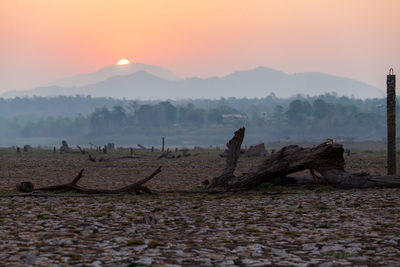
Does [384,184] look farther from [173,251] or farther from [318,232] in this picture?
[173,251]

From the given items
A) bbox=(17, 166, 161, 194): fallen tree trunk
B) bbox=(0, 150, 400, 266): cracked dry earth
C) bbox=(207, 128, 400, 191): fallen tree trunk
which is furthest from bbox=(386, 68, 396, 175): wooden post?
bbox=(17, 166, 161, 194): fallen tree trunk

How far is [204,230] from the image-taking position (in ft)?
47.0

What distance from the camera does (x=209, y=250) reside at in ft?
38.8

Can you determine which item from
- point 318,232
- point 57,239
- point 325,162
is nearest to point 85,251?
point 57,239

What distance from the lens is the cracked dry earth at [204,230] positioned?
36.2 ft

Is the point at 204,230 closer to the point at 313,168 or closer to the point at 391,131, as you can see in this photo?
the point at 313,168

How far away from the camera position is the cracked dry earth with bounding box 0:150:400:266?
36.2 ft

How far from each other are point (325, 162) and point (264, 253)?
12678 mm

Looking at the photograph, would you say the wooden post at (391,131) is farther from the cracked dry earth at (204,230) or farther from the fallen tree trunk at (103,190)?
the fallen tree trunk at (103,190)

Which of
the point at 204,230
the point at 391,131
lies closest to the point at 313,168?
the point at 391,131

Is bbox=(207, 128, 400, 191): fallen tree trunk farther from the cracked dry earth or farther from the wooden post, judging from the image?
the wooden post

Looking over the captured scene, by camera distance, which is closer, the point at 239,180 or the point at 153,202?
the point at 153,202

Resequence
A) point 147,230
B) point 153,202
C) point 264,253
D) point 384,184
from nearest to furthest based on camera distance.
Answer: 1. point 264,253
2. point 147,230
3. point 153,202
4. point 384,184

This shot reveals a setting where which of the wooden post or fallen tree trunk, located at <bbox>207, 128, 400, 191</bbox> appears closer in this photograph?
fallen tree trunk, located at <bbox>207, 128, 400, 191</bbox>
